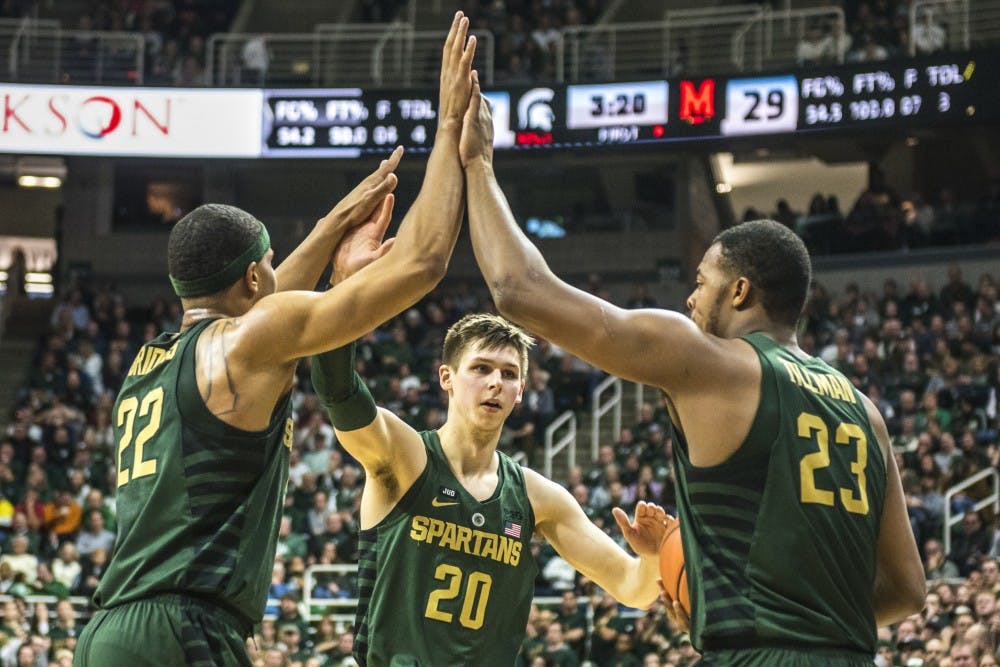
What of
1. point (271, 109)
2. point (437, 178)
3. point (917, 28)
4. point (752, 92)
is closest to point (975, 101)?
point (917, 28)

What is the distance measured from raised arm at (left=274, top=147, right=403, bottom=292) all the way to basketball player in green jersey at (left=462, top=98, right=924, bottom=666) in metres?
1.21

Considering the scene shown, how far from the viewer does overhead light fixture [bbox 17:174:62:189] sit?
A: 30453 millimetres

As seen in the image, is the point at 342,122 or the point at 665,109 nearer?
the point at 665,109

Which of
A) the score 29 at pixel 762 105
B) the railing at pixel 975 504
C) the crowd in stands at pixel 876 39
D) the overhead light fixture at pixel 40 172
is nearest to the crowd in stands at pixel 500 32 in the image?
the crowd in stands at pixel 876 39

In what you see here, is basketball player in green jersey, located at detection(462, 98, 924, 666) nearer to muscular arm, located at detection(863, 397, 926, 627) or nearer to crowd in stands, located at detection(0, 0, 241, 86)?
muscular arm, located at detection(863, 397, 926, 627)

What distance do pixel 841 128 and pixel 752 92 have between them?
1.51 metres

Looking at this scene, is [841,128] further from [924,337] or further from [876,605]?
[876,605]

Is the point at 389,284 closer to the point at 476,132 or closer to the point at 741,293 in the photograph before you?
the point at 476,132

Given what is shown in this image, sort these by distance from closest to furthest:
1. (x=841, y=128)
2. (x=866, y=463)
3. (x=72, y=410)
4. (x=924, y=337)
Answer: (x=866, y=463) → (x=924, y=337) → (x=72, y=410) → (x=841, y=128)

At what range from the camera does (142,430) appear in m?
4.68

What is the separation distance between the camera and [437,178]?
508cm

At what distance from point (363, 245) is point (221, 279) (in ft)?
2.72

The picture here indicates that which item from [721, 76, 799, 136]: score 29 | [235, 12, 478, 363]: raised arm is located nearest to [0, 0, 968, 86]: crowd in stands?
[721, 76, 799, 136]: score 29

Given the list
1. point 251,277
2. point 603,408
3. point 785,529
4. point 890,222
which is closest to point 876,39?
point 890,222
